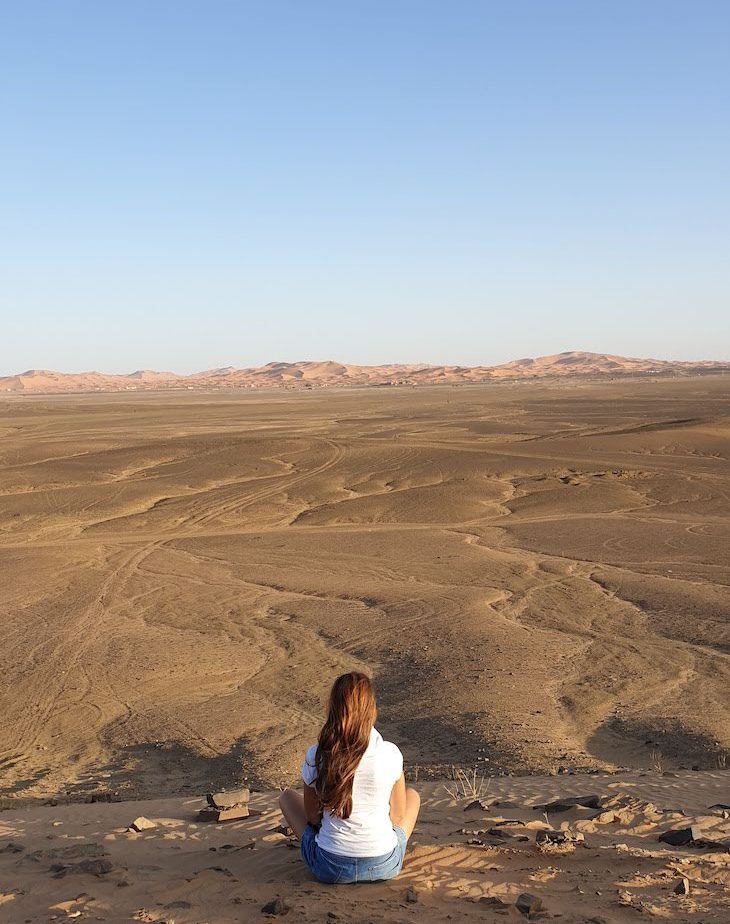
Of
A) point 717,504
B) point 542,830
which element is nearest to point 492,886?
point 542,830

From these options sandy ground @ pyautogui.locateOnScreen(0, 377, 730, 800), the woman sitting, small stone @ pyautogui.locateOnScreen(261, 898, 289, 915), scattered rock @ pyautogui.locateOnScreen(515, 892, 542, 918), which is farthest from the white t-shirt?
sandy ground @ pyautogui.locateOnScreen(0, 377, 730, 800)

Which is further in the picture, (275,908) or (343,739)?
(343,739)

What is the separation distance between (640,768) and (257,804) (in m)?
3.34

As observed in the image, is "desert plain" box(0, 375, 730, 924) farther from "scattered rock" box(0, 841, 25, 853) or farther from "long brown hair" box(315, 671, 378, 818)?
"long brown hair" box(315, 671, 378, 818)

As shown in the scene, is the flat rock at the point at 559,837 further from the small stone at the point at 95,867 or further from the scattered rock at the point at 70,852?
the scattered rock at the point at 70,852

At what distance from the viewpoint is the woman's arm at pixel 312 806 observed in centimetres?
487

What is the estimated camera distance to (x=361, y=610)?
45.8ft

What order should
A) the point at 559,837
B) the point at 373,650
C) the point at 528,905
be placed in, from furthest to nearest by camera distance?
the point at 373,650, the point at 559,837, the point at 528,905

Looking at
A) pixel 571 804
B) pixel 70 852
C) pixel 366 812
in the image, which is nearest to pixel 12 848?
pixel 70 852

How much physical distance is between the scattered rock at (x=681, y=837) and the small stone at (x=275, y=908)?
2.36 metres

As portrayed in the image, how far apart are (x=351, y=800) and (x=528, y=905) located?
0.98m

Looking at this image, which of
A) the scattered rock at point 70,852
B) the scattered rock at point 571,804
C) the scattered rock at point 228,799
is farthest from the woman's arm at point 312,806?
the scattered rock at point 571,804

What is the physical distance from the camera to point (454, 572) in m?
16.5

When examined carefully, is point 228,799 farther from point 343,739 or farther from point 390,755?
point 343,739
